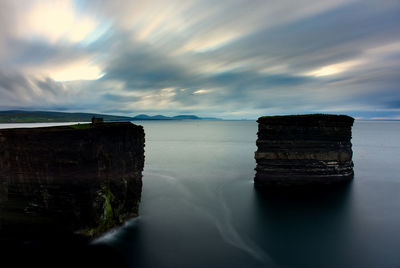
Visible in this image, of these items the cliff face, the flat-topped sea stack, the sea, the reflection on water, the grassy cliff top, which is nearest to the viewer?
the cliff face

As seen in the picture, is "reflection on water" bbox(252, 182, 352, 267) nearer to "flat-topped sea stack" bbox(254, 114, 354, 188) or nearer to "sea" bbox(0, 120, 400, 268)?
"sea" bbox(0, 120, 400, 268)

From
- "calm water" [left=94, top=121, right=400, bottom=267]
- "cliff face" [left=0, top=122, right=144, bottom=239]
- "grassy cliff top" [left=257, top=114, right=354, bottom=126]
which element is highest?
"grassy cliff top" [left=257, top=114, right=354, bottom=126]

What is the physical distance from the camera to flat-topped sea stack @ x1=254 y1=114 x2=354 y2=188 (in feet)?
→ 101

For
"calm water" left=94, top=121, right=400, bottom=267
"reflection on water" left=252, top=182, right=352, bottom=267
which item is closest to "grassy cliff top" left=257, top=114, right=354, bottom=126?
"reflection on water" left=252, top=182, right=352, bottom=267

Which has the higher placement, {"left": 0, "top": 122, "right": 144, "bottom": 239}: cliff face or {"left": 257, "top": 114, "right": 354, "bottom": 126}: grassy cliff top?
{"left": 257, "top": 114, "right": 354, "bottom": 126}: grassy cliff top

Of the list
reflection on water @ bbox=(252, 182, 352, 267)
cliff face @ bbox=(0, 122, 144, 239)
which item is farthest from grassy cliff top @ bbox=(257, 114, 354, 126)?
cliff face @ bbox=(0, 122, 144, 239)

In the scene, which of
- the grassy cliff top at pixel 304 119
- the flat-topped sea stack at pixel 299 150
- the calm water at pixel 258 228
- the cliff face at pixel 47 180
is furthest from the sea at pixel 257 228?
the grassy cliff top at pixel 304 119

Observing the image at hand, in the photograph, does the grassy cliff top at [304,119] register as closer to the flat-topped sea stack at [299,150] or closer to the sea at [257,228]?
the flat-topped sea stack at [299,150]

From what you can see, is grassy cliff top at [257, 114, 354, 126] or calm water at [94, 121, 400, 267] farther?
grassy cliff top at [257, 114, 354, 126]

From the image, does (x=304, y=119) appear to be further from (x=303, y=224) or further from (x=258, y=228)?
(x=258, y=228)

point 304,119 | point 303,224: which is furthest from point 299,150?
point 303,224

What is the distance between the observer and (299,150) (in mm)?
30859

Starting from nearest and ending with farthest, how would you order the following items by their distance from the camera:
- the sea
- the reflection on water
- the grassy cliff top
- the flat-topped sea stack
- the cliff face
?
1. the cliff face
2. the sea
3. the reflection on water
4. the flat-topped sea stack
5. the grassy cliff top

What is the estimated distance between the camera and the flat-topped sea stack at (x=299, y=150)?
30734mm
